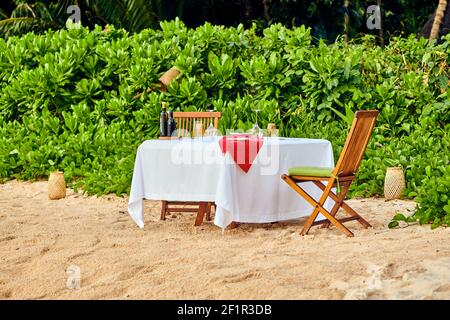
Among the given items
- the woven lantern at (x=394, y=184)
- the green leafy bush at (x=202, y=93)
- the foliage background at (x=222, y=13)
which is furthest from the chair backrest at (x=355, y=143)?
the foliage background at (x=222, y=13)

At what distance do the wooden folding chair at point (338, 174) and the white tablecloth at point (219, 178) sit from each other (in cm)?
25

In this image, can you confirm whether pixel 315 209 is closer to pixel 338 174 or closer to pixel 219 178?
pixel 338 174

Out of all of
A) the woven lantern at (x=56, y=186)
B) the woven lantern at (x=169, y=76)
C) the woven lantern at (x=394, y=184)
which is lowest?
the woven lantern at (x=56, y=186)

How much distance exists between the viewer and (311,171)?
713 centimetres

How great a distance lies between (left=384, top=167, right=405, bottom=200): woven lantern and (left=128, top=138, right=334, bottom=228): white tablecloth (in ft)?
5.32

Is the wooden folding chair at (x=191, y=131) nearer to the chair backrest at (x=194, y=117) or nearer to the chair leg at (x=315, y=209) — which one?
the chair backrest at (x=194, y=117)

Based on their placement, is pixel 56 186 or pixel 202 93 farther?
pixel 202 93

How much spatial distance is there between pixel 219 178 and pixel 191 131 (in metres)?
1.54

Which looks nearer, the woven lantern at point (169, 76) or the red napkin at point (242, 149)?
the red napkin at point (242, 149)

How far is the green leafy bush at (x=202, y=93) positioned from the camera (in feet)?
33.9

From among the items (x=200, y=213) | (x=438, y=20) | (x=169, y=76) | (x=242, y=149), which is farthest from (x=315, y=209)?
(x=438, y=20)

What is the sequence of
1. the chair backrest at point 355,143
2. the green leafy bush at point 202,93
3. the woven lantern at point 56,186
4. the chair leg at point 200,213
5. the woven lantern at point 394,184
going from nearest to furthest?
the chair backrest at point 355,143 < the chair leg at point 200,213 < the woven lantern at point 394,184 < the woven lantern at point 56,186 < the green leafy bush at point 202,93

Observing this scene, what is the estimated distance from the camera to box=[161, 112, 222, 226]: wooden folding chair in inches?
303

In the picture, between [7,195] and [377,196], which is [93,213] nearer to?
[7,195]
